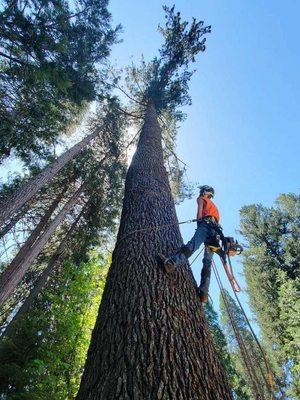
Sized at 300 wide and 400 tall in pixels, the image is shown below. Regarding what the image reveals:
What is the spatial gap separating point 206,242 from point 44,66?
6.00 meters

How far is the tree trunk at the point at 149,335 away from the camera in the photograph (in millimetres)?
1979

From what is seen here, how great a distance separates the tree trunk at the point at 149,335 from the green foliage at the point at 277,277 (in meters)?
10.7

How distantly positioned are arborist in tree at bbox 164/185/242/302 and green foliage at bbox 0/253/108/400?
152 inches

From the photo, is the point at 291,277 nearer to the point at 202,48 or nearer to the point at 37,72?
the point at 202,48

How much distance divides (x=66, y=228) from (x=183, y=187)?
5.68 metres

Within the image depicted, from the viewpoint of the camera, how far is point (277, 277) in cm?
1557

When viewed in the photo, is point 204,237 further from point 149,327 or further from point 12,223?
point 12,223

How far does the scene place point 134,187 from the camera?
208 inches

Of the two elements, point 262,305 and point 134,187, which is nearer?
point 134,187

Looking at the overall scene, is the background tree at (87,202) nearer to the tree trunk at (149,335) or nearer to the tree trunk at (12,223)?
the tree trunk at (12,223)

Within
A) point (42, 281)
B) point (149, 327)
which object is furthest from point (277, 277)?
point (149, 327)

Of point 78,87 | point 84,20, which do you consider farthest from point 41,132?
point 84,20

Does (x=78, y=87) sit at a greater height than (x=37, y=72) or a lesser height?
greater

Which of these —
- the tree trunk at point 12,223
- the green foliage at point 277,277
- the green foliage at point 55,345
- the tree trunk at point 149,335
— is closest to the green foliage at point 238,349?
the green foliage at point 277,277
